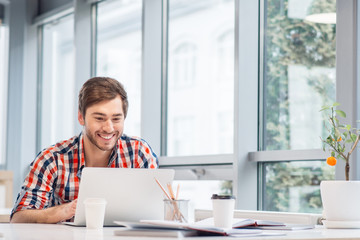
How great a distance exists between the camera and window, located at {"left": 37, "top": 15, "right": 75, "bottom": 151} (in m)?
5.55

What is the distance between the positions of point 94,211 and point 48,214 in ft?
1.85

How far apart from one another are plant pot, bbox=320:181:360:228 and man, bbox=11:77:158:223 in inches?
39.5

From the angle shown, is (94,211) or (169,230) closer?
(169,230)

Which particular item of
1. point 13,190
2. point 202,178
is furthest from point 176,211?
point 13,190

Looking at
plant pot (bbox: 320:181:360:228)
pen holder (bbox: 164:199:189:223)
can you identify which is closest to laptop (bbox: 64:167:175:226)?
pen holder (bbox: 164:199:189:223)

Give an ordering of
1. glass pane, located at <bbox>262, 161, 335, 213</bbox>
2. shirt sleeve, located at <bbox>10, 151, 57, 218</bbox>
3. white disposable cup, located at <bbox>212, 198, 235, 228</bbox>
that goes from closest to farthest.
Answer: white disposable cup, located at <bbox>212, 198, 235, 228</bbox> < shirt sleeve, located at <bbox>10, 151, 57, 218</bbox> < glass pane, located at <bbox>262, 161, 335, 213</bbox>

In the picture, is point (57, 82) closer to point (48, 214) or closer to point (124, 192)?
point (48, 214)

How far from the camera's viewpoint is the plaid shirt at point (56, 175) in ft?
8.11

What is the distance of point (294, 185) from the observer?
10.9ft

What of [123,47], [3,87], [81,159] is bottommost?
[81,159]

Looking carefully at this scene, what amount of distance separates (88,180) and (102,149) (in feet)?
2.04

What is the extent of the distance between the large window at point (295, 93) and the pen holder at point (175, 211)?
155cm

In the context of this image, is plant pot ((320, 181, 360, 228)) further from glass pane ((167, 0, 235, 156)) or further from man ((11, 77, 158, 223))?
glass pane ((167, 0, 235, 156))

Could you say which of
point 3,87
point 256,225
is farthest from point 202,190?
point 3,87
